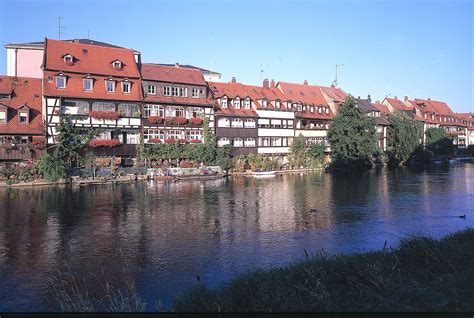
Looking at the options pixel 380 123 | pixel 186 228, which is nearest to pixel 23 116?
pixel 186 228

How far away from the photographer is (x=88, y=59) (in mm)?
50156

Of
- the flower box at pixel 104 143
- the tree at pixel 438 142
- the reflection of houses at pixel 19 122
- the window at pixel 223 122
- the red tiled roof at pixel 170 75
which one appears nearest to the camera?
the reflection of houses at pixel 19 122

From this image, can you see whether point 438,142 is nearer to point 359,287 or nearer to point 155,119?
point 155,119

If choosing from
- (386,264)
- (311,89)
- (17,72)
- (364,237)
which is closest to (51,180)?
(17,72)

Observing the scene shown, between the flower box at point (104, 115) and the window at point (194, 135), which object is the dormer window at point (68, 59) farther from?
the window at point (194, 135)

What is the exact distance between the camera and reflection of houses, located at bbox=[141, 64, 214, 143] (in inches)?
2024

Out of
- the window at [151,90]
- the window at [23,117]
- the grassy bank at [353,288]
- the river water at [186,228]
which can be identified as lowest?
the river water at [186,228]

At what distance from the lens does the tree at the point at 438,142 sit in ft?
292

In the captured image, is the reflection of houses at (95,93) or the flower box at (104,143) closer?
the reflection of houses at (95,93)

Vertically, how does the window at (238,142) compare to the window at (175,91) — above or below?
below

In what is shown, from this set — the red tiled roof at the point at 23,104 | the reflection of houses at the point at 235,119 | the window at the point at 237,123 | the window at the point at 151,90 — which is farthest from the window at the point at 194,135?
the red tiled roof at the point at 23,104

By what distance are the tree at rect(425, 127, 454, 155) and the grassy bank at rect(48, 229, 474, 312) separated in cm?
8223

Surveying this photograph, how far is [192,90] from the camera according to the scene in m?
55.6

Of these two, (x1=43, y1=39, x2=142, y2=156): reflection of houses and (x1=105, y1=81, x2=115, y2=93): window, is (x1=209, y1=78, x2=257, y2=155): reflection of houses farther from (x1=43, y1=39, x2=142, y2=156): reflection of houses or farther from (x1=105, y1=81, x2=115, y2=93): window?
(x1=105, y1=81, x2=115, y2=93): window
